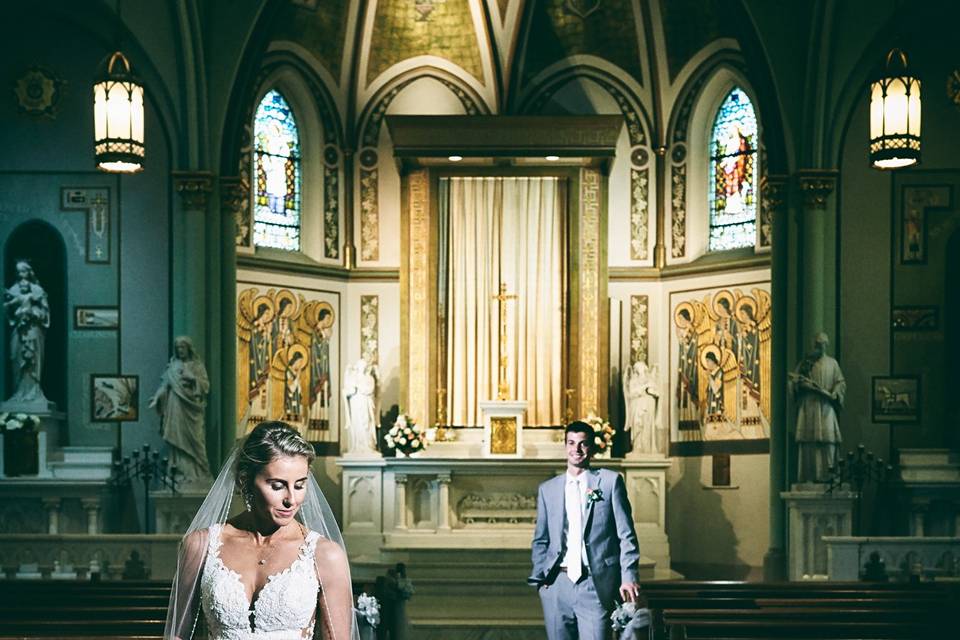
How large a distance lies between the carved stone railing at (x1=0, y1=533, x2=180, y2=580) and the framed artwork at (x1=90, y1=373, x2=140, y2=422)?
8.43ft

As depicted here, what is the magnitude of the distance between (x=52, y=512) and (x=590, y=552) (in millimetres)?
8118

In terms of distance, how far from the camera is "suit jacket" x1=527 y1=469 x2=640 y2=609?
23.8 ft

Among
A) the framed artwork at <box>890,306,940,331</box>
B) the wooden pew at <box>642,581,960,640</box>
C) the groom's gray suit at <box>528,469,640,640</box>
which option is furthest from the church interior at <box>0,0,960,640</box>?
the groom's gray suit at <box>528,469,640,640</box>

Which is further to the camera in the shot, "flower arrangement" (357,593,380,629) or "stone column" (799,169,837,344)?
"stone column" (799,169,837,344)

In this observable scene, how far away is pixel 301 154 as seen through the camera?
60.0ft

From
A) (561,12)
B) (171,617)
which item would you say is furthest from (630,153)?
(171,617)

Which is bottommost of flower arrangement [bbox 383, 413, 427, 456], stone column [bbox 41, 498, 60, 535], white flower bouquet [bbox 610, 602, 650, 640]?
stone column [bbox 41, 498, 60, 535]

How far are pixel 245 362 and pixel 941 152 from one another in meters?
→ 8.08

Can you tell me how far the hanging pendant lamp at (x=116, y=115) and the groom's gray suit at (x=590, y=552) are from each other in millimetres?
4953

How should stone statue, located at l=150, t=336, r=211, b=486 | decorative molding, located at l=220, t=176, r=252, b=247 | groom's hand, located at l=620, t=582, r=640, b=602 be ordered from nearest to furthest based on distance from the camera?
groom's hand, located at l=620, t=582, r=640, b=602
stone statue, located at l=150, t=336, r=211, b=486
decorative molding, located at l=220, t=176, r=252, b=247

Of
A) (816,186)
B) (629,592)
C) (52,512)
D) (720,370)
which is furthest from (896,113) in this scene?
(52,512)

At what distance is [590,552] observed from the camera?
7.27 meters

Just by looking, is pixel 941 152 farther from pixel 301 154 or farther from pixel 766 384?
pixel 301 154

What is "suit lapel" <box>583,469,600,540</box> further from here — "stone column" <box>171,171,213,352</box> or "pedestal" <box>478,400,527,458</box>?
"pedestal" <box>478,400,527,458</box>
